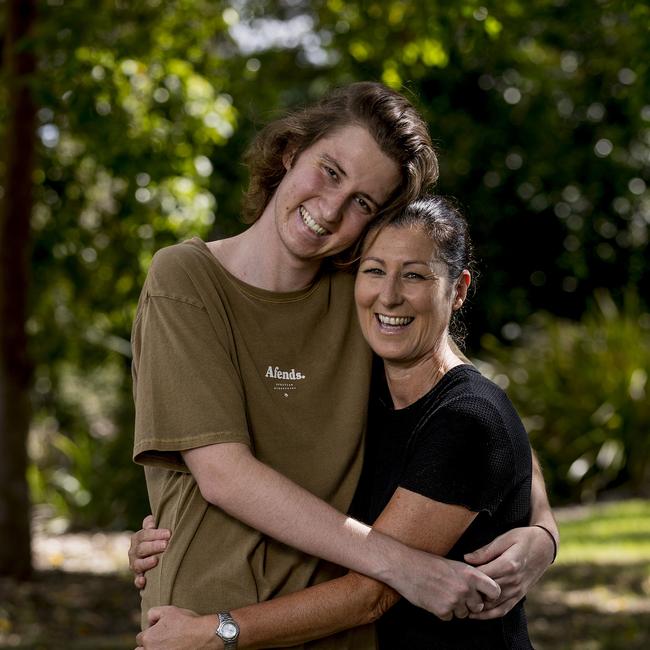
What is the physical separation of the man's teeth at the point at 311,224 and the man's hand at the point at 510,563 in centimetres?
90

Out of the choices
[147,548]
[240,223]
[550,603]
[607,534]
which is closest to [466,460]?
[147,548]

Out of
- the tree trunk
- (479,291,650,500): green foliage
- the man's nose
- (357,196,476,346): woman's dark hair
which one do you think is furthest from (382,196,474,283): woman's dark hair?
(479,291,650,500): green foliage

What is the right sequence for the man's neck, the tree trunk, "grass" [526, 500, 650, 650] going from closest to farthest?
the man's neck, "grass" [526, 500, 650, 650], the tree trunk

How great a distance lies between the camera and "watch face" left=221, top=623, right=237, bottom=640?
260 centimetres

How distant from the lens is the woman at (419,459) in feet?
8.75

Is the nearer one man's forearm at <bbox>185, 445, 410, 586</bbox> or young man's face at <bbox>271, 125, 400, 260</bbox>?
man's forearm at <bbox>185, 445, 410, 586</bbox>

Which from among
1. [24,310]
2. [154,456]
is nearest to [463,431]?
[154,456]

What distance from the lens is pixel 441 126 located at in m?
12.7

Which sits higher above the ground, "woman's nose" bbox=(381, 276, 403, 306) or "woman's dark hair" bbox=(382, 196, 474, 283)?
"woman's dark hair" bbox=(382, 196, 474, 283)

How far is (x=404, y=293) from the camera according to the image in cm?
287

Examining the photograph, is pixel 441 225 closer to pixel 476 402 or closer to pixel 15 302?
pixel 476 402

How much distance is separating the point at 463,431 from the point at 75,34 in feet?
14.3

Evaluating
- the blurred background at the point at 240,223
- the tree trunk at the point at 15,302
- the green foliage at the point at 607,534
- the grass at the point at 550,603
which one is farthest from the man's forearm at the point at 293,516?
the green foliage at the point at 607,534

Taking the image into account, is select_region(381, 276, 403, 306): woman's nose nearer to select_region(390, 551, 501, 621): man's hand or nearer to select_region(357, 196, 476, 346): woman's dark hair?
select_region(357, 196, 476, 346): woman's dark hair
